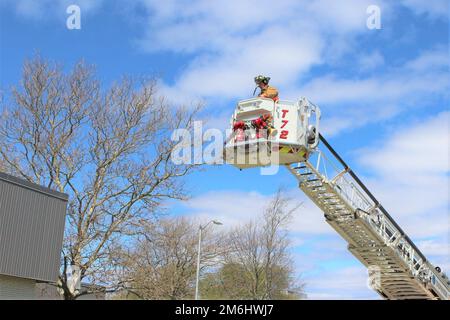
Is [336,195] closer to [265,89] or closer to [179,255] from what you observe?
[265,89]

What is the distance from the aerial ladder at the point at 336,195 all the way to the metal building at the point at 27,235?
11.6 metres

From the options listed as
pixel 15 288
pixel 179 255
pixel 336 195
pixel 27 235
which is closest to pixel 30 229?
pixel 27 235

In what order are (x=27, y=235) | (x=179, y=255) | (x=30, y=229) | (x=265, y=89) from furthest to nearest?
(x=179, y=255) → (x=30, y=229) → (x=27, y=235) → (x=265, y=89)

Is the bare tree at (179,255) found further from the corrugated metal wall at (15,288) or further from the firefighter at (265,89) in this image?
the firefighter at (265,89)

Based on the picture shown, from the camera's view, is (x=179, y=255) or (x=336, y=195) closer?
(x=336, y=195)

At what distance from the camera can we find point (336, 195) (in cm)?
1320

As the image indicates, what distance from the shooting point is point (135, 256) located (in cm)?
2602

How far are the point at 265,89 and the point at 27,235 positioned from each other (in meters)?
12.9

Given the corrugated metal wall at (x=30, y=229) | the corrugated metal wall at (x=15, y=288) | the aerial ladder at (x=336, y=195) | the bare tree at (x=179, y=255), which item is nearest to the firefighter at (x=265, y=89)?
the aerial ladder at (x=336, y=195)

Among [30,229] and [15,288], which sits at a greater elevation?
[30,229]

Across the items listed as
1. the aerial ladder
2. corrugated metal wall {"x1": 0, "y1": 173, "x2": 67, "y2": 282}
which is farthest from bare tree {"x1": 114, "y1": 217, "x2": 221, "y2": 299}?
the aerial ladder

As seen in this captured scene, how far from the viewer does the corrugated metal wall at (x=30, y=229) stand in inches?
776

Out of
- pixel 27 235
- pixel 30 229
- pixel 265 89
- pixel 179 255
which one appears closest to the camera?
pixel 265 89
